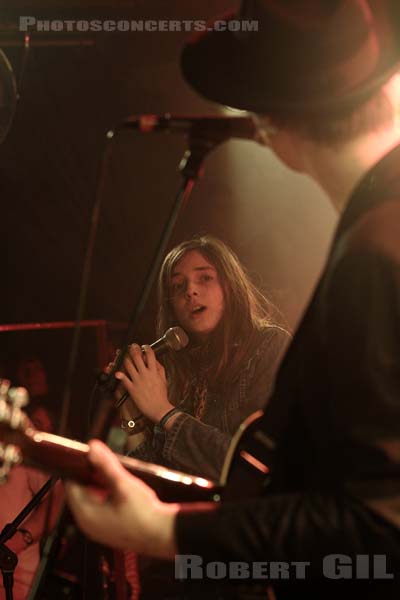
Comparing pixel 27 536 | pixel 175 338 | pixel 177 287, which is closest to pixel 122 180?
pixel 177 287

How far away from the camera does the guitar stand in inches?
53.6

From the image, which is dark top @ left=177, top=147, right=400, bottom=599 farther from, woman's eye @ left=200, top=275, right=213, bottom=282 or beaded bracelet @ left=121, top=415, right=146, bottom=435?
woman's eye @ left=200, top=275, right=213, bottom=282

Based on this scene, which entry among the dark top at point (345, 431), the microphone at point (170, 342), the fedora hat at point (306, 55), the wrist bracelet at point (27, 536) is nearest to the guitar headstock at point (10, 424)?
the dark top at point (345, 431)

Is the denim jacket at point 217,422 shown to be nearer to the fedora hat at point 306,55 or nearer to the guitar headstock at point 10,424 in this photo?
the guitar headstock at point 10,424

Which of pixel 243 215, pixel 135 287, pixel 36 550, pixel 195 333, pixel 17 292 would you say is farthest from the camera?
pixel 17 292

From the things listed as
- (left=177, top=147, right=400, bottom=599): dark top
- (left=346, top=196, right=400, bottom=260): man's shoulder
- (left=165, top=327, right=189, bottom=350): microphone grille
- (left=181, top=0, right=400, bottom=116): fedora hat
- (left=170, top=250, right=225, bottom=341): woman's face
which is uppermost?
(left=170, top=250, right=225, bottom=341): woman's face

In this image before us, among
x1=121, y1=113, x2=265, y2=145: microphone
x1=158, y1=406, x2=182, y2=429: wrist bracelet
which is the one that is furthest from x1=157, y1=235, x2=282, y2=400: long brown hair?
x1=121, y1=113, x2=265, y2=145: microphone

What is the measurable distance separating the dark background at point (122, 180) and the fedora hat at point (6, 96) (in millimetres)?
418

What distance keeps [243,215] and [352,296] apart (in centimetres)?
279

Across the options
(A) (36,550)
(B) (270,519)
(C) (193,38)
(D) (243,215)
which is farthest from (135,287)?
(B) (270,519)

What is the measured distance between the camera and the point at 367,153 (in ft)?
4.79

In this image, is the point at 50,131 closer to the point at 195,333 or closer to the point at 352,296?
the point at 195,333

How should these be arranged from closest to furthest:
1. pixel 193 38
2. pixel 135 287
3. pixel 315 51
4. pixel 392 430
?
pixel 392 430 < pixel 315 51 < pixel 193 38 < pixel 135 287

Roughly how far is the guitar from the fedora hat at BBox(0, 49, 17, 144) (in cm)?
218
